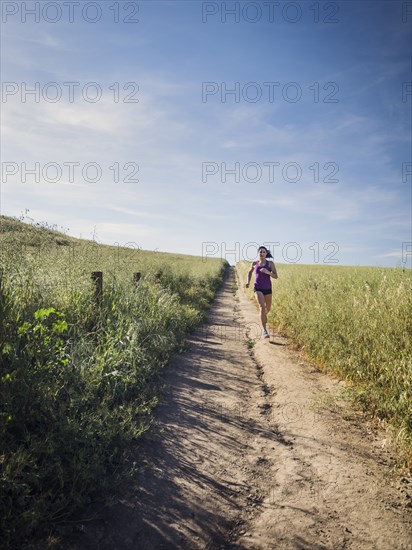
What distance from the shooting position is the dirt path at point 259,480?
2.70 meters

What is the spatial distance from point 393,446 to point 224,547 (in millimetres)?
2355

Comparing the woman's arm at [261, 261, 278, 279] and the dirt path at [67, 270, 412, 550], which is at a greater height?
the woman's arm at [261, 261, 278, 279]

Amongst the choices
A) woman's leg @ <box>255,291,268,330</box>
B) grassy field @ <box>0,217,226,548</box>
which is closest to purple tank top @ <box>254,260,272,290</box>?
woman's leg @ <box>255,291,268,330</box>

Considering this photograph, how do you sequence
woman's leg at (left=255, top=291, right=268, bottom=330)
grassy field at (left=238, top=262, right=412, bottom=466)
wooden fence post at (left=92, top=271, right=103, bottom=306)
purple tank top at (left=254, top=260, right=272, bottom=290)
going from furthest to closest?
purple tank top at (left=254, top=260, right=272, bottom=290) → woman's leg at (left=255, top=291, right=268, bottom=330) → wooden fence post at (left=92, top=271, right=103, bottom=306) → grassy field at (left=238, top=262, right=412, bottom=466)

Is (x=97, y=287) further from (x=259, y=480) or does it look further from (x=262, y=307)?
(x=262, y=307)

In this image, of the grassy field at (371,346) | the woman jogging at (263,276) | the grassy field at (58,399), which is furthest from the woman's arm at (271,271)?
the grassy field at (58,399)

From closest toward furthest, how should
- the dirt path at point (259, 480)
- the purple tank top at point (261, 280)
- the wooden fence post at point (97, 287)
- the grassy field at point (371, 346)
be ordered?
the dirt path at point (259, 480) → the grassy field at point (371, 346) → the wooden fence post at point (97, 287) → the purple tank top at point (261, 280)

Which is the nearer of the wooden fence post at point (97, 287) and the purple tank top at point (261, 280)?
the wooden fence post at point (97, 287)

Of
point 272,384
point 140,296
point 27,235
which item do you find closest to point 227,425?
point 272,384

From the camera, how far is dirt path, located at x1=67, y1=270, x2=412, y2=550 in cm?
270

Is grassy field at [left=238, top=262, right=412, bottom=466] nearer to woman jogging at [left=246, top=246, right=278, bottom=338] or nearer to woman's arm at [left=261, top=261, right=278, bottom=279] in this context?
woman jogging at [left=246, top=246, right=278, bottom=338]

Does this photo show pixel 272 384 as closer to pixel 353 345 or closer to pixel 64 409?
pixel 353 345

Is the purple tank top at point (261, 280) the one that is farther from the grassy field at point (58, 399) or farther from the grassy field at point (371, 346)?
the grassy field at point (58, 399)

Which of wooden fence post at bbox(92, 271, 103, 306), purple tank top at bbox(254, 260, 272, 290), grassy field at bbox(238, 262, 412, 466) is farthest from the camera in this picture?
purple tank top at bbox(254, 260, 272, 290)
